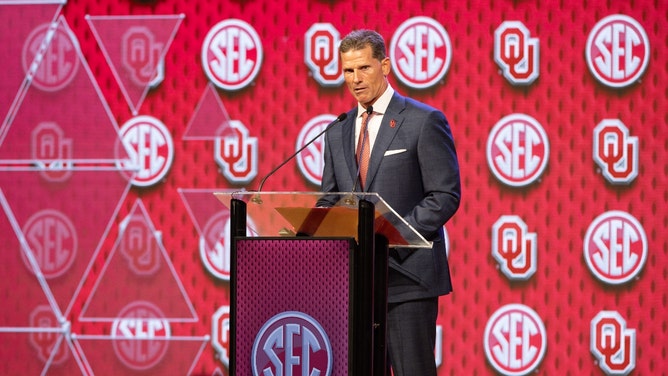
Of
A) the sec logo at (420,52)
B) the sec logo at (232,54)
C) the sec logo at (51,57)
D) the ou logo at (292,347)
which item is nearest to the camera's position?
the ou logo at (292,347)

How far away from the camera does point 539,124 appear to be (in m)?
3.74

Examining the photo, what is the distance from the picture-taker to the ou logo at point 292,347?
1851 mm

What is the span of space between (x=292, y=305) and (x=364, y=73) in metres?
0.99

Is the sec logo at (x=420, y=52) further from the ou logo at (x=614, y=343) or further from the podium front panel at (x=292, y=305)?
the podium front panel at (x=292, y=305)

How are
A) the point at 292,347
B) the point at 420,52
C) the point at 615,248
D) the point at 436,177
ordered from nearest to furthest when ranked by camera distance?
the point at 292,347 < the point at 436,177 < the point at 615,248 < the point at 420,52

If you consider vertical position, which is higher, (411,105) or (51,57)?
(51,57)

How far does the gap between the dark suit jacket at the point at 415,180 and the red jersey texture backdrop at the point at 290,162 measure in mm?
1234

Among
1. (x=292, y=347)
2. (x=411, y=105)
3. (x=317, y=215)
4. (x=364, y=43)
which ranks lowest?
(x=292, y=347)

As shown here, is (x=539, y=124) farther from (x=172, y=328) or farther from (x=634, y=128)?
(x=172, y=328)

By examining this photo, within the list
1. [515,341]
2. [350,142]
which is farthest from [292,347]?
[515,341]

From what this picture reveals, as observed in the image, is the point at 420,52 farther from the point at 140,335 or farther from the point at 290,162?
the point at 140,335

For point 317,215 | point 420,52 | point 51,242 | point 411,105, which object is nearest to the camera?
point 317,215

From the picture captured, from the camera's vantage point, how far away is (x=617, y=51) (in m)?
3.70

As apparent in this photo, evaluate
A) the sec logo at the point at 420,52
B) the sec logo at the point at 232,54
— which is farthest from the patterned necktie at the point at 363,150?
the sec logo at the point at 232,54
